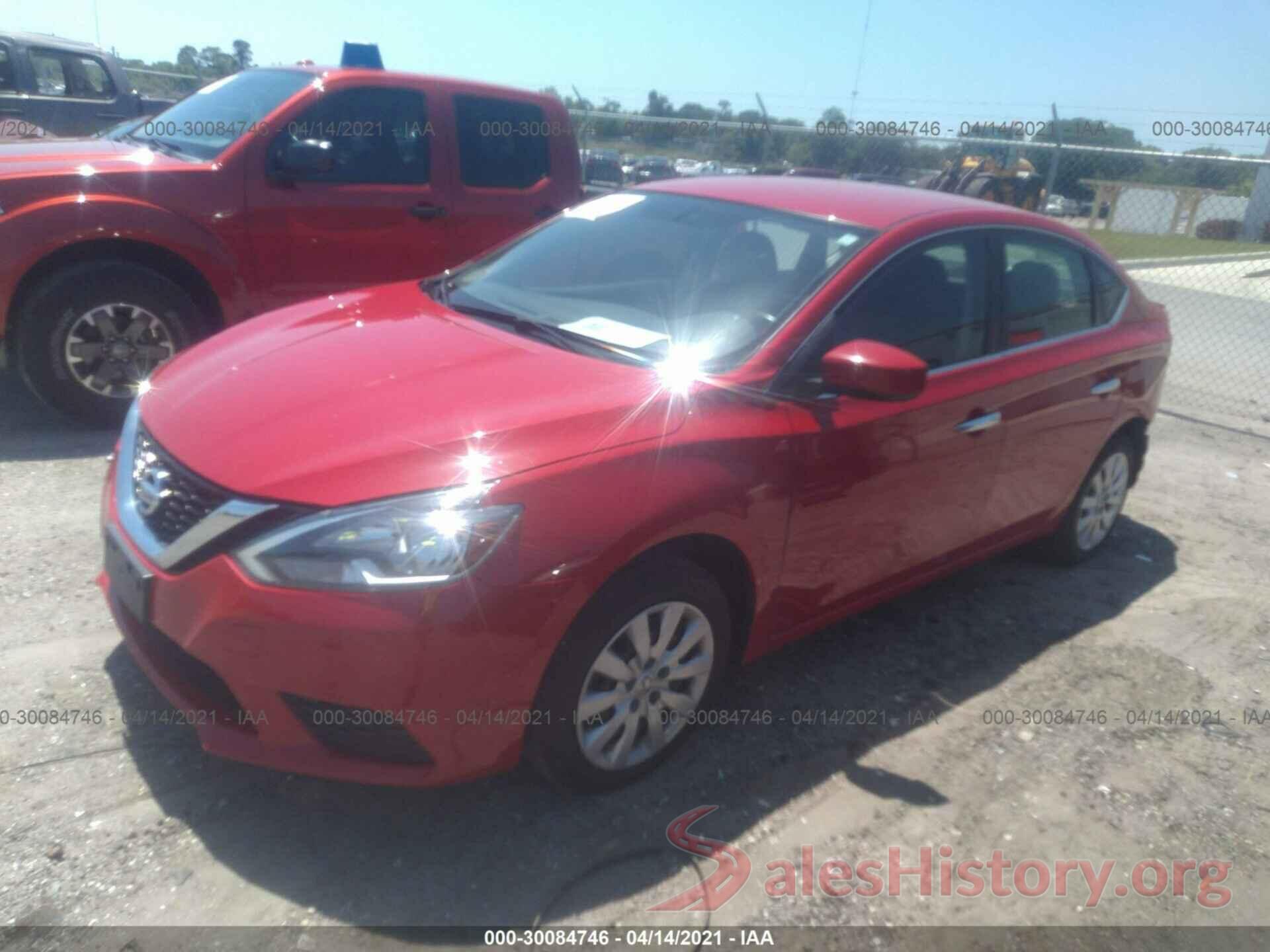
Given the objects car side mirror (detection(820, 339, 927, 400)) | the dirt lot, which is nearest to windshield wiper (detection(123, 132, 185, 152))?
the dirt lot

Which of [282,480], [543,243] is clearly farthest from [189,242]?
[282,480]

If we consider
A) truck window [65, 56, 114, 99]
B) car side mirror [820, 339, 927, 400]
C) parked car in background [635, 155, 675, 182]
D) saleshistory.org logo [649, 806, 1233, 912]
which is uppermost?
truck window [65, 56, 114, 99]

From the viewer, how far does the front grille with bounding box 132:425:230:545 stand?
2.42 meters

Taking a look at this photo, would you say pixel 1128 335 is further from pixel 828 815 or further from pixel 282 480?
pixel 282 480

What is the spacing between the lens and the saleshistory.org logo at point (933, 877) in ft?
8.56

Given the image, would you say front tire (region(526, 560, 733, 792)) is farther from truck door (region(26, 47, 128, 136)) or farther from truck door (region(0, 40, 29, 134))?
truck door (region(26, 47, 128, 136))

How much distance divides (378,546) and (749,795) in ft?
4.48

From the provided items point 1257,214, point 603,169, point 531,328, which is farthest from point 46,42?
point 1257,214

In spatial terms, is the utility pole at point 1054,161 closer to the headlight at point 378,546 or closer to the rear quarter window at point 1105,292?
the rear quarter window at point 1105,292

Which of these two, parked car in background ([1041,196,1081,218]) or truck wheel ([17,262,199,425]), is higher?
parked car in background ([1041,196,1081,218])

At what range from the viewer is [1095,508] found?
4.75 metres

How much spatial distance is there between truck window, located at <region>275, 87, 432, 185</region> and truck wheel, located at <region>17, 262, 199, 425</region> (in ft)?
3.37

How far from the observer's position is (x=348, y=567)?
88.7 inches

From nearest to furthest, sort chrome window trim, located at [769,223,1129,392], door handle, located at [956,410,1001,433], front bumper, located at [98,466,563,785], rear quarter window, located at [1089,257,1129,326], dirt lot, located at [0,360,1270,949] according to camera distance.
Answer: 1. front bumper, located at [98,466,563,785]
2. dirt lot, located at [0,360,1270,949]
3. chrome window trim, located at [769,223,1129,392]
4. door handle, located at [956,410,1001,433]
5. rear quarter window, located at [1089,257,1129,326]
